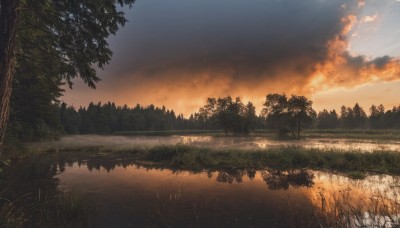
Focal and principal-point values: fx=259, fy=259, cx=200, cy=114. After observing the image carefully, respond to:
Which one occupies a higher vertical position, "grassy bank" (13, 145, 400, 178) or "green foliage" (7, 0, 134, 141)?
"green foliage" (7, 0, 134, 141)

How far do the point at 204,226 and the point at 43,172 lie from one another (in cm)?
1556

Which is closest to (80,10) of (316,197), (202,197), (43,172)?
(202,197)

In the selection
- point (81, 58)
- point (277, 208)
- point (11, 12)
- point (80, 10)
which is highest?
point (80, 10)

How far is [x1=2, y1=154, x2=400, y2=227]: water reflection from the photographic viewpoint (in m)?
8.94

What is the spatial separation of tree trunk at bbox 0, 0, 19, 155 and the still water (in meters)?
4.97

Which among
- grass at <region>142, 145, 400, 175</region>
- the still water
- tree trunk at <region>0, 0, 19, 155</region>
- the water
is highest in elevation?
tree trunk at <region>0, 0, 19, 155</region>

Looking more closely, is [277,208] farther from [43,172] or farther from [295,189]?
[43,172]

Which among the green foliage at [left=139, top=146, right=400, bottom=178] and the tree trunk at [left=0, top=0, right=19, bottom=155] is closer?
the tree trunk at [left=0, top=0, right=19, bottom=155]

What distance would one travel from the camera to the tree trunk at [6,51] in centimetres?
555

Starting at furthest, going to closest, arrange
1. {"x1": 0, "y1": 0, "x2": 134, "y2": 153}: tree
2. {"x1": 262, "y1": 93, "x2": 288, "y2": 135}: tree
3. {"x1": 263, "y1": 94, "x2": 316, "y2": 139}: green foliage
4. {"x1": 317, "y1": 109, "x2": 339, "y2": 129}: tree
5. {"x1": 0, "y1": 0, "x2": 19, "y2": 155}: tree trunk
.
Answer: {"x1": 317, "y1": 109, "x2": 339, "y2": 129}: tree → {"x1": 262, "y1": 93, "x2": 288, "y2": 135}: tree → {"x1": 263, "y1": 94, "x2": 316, "y2": 139}: green foliage → {"x1": 0, "y1": 0, "x2": 134, "y2": 153}: tree → {"x1": 0, "y1": 0, "x2": 19, "y2": 155}: tree trunk

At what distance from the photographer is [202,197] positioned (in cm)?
1224

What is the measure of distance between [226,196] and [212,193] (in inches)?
33.6

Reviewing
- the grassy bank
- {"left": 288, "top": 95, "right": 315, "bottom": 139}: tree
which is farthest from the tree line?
the grassy bank

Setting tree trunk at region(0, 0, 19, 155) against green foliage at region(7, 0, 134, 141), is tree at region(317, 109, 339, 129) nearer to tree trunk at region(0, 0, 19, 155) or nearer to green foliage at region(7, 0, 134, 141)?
green foliage at region(7, 0, 134, 141)
